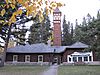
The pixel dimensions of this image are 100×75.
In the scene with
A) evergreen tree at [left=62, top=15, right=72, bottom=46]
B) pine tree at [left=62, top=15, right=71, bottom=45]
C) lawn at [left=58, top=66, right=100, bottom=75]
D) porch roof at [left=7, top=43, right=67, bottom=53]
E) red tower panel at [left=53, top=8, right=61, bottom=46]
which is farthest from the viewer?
pine tree at [left=62, top=15, right=71, bottom=45]

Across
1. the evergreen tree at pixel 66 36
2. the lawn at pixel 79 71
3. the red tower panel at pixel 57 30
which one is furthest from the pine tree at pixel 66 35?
the lawn at pixel 79 71

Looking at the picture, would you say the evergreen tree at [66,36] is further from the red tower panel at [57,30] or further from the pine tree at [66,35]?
the red tower panel at [57,30]

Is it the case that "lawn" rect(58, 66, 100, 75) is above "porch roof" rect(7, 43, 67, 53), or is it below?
below

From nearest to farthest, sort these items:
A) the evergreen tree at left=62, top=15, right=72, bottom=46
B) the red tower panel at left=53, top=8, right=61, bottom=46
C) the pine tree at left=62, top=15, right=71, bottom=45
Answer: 1. the red tower panel at left=53, top=8, right=61, bottom=46
2. the evergreen tree at left=62, top=15, right=72, bottom=46
3. the pine tree at left=62, top=15, right=71, bottom=45

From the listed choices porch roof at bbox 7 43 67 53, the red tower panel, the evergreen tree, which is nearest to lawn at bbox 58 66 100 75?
porch roof at bbox 7 43 67 53

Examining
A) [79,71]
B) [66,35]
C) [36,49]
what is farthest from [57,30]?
[79,71]

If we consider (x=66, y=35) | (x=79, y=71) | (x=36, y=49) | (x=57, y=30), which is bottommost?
(x=79, y=71)

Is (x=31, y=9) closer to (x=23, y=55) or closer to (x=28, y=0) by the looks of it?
(x=28, y=0)

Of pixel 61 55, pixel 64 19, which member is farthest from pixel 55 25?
pixel 64 19

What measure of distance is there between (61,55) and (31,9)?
61244 mm

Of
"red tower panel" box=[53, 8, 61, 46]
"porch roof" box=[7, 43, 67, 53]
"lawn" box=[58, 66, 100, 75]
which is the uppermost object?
"red tower panel" box=[53, 8, 61, 46]

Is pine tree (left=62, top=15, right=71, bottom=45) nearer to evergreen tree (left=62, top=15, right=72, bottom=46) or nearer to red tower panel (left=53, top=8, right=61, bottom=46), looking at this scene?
evergreen tree (left=62, top=15, right=72, bottom=46)

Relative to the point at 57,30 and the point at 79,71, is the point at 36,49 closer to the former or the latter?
the point at 57,30


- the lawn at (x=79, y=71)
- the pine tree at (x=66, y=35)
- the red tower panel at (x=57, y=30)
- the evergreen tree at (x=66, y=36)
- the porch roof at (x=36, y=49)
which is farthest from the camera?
the pine tree at (x=66, y=35)
